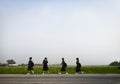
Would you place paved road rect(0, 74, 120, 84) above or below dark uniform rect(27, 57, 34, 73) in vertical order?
below

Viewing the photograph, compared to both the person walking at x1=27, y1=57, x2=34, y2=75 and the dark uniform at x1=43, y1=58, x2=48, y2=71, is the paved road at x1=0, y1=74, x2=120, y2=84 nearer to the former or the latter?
the person walking at x1=27, y1=57, x2=34, y2=75

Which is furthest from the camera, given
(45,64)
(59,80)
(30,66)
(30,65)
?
(45,64)

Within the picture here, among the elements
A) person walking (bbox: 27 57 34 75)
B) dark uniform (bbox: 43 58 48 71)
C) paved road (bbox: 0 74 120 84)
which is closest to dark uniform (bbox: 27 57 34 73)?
person walking (bbox: 27 57 34 75)

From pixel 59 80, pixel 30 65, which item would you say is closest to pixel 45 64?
pixel 30 65

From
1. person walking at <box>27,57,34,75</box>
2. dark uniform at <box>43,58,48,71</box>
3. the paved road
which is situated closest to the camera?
the paved road

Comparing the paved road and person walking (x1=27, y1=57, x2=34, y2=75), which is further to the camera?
person walking (x1=27, y1=57, x2=34, y2=75)

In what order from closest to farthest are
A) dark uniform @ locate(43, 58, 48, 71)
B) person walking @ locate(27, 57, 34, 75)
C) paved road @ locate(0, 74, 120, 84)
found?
paved road @ locate(0, 74, 120, 84) < person walking @ locate(27, 57, 34, 75) < dark uniform @ locate(43, 58, 48, 71)

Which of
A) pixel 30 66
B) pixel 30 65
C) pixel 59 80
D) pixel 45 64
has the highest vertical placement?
pixel 45 64

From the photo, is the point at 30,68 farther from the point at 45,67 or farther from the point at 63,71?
the point at 63,71

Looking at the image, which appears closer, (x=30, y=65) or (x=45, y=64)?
(x=30, y=65)

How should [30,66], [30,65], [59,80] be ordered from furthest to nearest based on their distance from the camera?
[30,65], [30,66], [59,80]

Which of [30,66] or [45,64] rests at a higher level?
[45,64]

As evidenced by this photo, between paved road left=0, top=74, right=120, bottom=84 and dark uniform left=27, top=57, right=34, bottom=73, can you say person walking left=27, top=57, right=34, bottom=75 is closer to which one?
dark uniform left=27, top=57, right=34, bottom=73

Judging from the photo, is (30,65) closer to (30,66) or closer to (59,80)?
(30,66)
